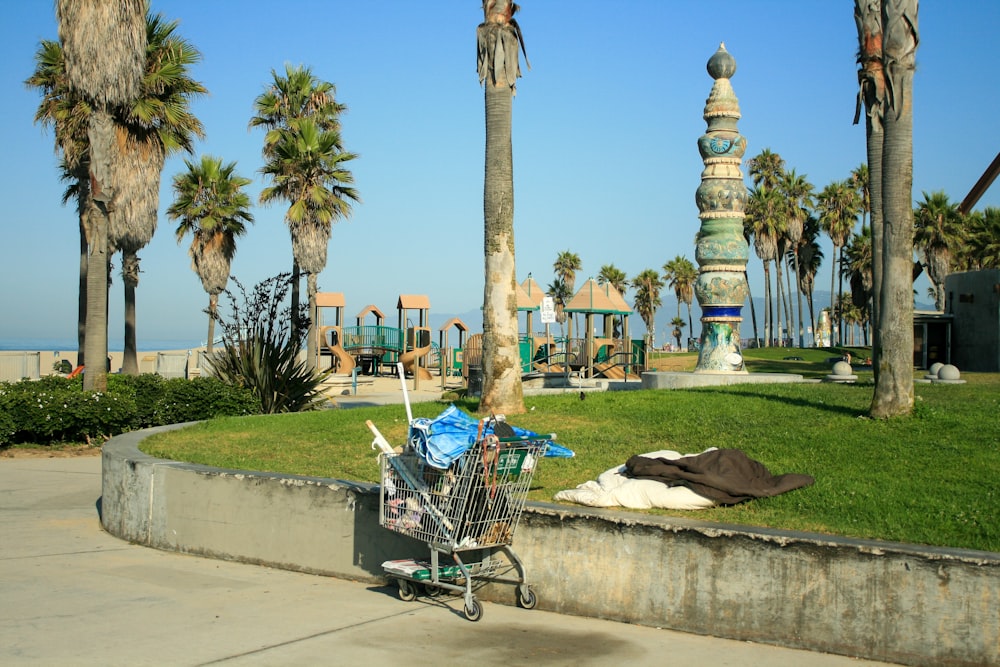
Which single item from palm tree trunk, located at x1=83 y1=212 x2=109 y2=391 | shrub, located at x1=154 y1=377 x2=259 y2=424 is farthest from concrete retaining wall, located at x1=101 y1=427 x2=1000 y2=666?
palm tree trunk, located at x1=83 y1=212 x2=109 y2=391

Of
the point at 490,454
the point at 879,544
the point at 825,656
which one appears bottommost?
the point at 825,656

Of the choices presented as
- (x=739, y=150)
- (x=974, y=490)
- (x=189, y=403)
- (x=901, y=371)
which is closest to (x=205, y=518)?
(x=974, y=490)

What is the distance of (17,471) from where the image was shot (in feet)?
47.4

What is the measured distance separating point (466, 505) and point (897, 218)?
6621mm

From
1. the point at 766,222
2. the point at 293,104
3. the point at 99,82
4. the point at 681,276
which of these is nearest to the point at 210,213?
the point at 293,104

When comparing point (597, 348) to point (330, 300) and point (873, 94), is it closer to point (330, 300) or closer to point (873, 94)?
point (330, 300)

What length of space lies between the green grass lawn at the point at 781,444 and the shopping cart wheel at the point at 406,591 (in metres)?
1.31

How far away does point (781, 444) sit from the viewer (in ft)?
31.6

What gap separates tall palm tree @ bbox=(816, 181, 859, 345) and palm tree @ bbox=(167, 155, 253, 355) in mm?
46997

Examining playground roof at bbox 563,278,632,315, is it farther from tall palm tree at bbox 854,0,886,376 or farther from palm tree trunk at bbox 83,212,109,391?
tall palm tree at bbox 854,0,886,376

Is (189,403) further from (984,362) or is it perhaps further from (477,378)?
(984,362)

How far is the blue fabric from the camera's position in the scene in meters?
6.59

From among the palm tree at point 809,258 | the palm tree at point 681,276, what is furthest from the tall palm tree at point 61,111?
the palm tree at point 681,276

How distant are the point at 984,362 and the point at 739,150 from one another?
16.8 meters
